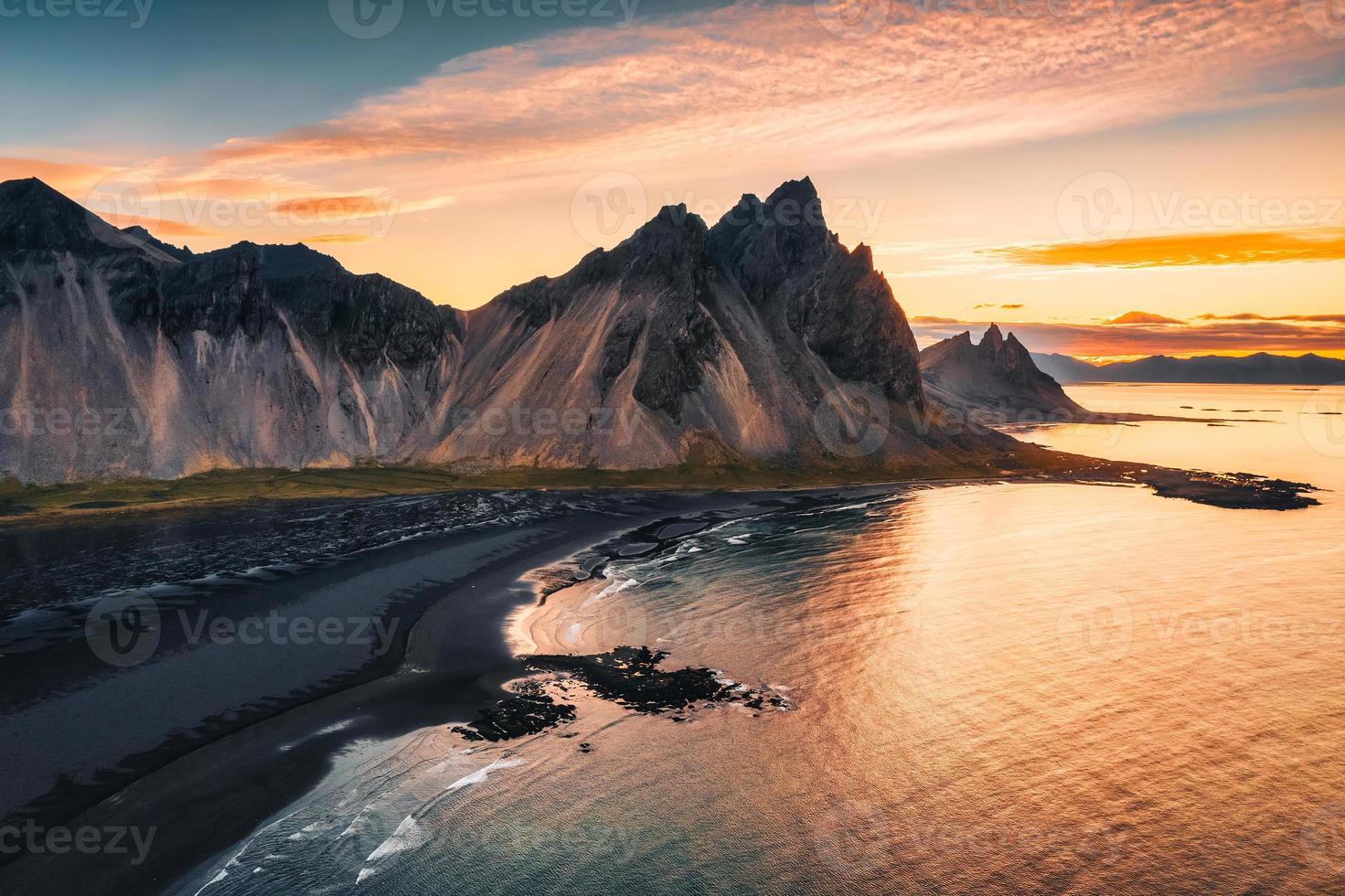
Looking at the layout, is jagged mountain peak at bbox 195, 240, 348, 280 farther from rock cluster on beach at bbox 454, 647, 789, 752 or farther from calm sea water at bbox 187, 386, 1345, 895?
rock cluster on beach at bbox 454, 647, 789, 752

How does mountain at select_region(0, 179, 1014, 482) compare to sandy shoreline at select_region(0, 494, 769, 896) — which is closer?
sandy shoreline at select_region(0, 494, 769, 896)

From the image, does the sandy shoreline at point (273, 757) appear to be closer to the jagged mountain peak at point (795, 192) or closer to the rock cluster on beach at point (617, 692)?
the rock cluster on beach at point (617, 692)

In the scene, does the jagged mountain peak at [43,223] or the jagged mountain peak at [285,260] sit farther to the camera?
the jagged mountain peak at [285,260]

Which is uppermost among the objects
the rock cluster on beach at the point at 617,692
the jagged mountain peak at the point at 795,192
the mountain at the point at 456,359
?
the jagged mountain peak at the point at 795,192

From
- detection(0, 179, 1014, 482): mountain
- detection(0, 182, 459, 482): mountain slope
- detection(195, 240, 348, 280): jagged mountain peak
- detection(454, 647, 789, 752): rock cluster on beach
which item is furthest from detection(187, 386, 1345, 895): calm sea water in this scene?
detection(195, 240, 348, 280): jagged mountain peak

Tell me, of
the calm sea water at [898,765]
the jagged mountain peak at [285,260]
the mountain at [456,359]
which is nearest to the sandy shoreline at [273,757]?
the calm sea water at [898,765]

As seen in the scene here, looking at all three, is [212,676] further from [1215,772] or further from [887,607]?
[1215,772]

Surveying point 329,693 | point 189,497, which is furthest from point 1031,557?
point 189,497
